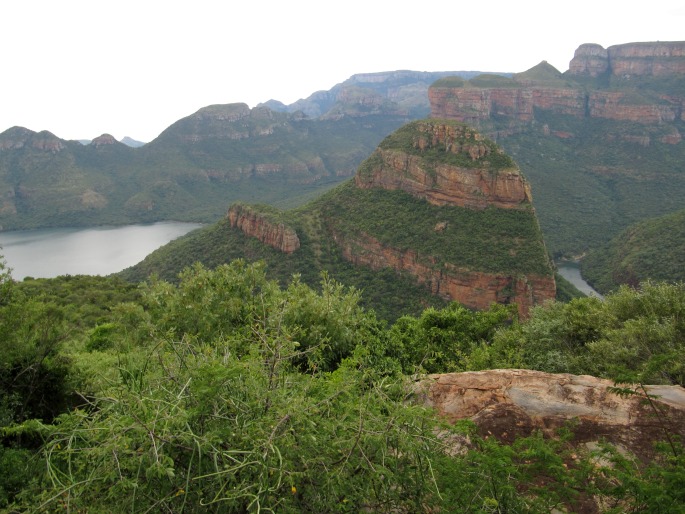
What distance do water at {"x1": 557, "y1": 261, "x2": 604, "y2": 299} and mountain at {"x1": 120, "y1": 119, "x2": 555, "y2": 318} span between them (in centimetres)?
2626

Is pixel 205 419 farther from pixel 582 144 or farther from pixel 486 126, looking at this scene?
pixel 582 144

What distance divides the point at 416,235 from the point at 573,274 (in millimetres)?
36734

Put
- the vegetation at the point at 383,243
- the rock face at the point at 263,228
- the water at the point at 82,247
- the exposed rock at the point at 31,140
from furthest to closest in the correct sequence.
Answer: the exposed rock at the point at 31,140
the water at the point at 82,247
the rock face at the point at 263,228
the vegetation at the point at 383,243

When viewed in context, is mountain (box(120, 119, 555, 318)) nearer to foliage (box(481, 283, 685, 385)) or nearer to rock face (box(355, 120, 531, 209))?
rock face (box(355, 120, 531, 209))

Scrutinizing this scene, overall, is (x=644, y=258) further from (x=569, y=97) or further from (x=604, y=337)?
(x=569, y=97)

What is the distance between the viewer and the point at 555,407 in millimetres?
8133

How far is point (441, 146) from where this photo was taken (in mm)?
53875

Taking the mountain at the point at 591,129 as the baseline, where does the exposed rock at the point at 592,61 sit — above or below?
above

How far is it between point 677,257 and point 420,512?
2447 inches

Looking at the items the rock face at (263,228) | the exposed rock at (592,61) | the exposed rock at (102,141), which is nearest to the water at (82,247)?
the exposed rock at (102,141)

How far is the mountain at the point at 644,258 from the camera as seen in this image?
51281 mm

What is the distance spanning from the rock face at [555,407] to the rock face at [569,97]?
120994mm

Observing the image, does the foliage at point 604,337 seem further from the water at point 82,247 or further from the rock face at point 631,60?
the rock face at point 631,60

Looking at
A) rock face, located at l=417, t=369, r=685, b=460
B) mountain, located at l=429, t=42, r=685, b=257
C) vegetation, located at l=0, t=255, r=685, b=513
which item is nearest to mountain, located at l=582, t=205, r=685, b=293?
mountain, located at l=429, t=42, r=685, b=257
